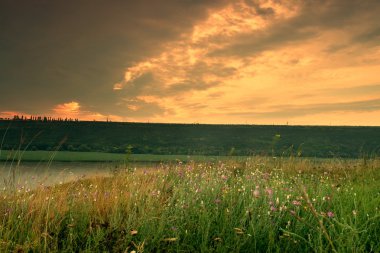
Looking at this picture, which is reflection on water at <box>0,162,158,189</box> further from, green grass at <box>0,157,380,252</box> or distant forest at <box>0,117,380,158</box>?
distant forest at <box>0,117,380,158</box>

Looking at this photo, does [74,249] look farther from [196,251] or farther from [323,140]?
[323,140]

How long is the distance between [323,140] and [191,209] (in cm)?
2636

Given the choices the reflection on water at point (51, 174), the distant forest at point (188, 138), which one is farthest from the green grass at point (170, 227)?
the distant forest at point (188, 138)

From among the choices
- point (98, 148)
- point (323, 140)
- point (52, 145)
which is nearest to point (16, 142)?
point (52, 145)

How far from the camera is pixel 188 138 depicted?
101 ft

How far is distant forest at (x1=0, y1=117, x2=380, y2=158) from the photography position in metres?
28.7

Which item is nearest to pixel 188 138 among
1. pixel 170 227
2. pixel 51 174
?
pixel 51 174

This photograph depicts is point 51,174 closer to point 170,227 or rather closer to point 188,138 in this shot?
point 170,227

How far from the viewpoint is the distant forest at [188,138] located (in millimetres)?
28703

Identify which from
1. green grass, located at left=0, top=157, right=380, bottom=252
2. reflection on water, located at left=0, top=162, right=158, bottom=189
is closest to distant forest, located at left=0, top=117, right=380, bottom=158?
reflection on water, located at left=0, top=162, right=158, bottom=189

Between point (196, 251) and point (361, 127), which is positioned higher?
point (361, 127)

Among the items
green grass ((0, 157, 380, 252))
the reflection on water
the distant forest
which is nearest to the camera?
green grass ((0, 157, 380, 252))

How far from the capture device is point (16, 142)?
29.3 meters

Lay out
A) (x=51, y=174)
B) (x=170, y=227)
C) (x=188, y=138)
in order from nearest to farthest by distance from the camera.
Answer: (x=170, y=227) → (x=51, y=174) → (x=188, y=138)
